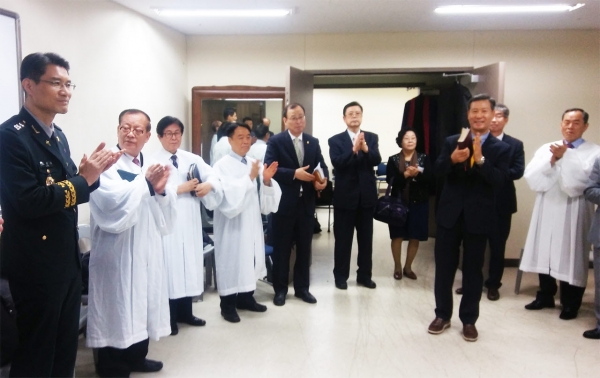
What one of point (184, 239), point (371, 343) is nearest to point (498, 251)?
point (371, 343)

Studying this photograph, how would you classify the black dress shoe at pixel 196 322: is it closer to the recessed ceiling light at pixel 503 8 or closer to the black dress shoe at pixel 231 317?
the black dress shoe at pixel 231 317

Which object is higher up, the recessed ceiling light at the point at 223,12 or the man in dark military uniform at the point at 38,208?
the recessed ceiling light at the point at 223,12

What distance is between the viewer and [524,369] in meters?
2.56

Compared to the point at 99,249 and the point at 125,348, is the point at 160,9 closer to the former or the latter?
the point at 99,249

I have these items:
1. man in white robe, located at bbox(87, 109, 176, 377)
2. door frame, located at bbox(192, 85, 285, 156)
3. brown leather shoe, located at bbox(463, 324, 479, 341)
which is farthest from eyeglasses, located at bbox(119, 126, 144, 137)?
door frame, located at bbox(192, 85, 285, 156)

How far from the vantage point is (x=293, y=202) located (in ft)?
11.5

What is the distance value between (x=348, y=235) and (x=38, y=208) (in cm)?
269

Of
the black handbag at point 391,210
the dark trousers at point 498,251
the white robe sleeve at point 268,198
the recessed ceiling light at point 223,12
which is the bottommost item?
the dark trousers at point 498,251

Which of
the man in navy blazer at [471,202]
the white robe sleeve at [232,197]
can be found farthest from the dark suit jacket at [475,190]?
the white robe sleeve at [232,197]

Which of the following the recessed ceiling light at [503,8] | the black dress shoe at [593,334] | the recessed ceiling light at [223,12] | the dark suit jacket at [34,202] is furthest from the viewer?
the recessed ceiling light at [223,12]

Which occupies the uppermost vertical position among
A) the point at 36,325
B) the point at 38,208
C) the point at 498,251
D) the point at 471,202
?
the point at 38,208

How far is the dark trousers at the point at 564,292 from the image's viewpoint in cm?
331

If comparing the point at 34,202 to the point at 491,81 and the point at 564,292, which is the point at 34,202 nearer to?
the point at 564,292

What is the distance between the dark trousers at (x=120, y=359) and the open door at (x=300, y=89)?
2.65 m
